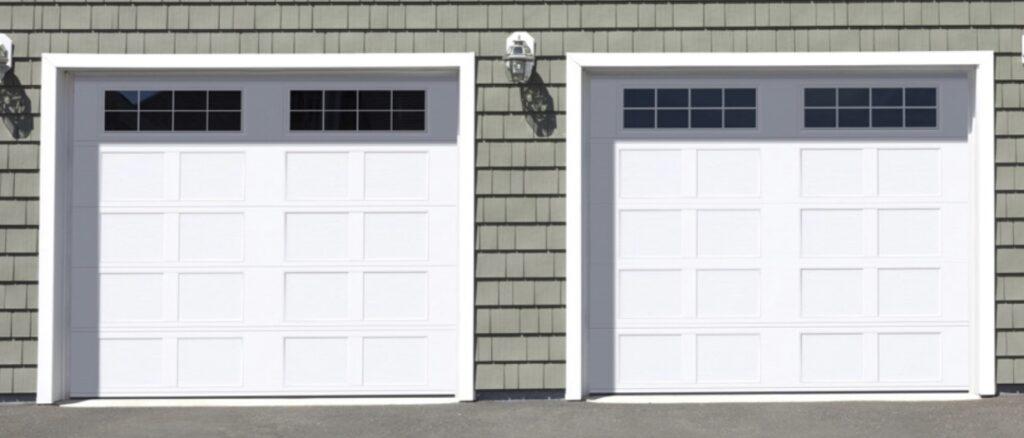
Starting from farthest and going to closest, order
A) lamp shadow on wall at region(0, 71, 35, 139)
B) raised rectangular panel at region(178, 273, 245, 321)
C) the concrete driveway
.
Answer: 1. raised rectangular panel at region(178, 273, 245, 321)
2. lamp shadow on wall at region(0, 71, 35, 139)
3. the concrete driveway

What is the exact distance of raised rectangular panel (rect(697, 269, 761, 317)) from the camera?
7.77 metres

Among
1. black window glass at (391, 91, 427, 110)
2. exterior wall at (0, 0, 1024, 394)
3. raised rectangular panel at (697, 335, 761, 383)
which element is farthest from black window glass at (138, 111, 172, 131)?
raised rectangular panel at (697, 335, 761, 383)

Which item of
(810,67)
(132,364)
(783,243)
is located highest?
(810,67)

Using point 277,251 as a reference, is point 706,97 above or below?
above

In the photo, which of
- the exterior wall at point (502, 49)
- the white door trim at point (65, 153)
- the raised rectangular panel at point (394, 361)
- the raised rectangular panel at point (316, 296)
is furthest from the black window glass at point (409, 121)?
the raised rectangular panel at point (394, 361)

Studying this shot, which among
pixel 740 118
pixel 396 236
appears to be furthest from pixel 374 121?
pixel 740 118

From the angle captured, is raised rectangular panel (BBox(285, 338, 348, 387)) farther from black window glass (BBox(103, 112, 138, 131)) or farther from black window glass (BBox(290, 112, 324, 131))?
black window glass (BBox(103, 112, 138, 131))

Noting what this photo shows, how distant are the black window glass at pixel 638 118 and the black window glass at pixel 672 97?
4.4 inches

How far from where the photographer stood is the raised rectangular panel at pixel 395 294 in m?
7.77

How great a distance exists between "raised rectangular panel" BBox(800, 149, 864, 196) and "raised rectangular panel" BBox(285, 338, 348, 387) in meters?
3.68

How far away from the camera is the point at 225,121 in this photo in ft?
25.7

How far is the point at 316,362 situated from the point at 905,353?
439 cm

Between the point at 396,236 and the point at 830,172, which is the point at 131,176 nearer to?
the point at 396,236

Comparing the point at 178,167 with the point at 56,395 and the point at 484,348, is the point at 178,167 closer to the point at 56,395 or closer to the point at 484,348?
the point at 56,395
